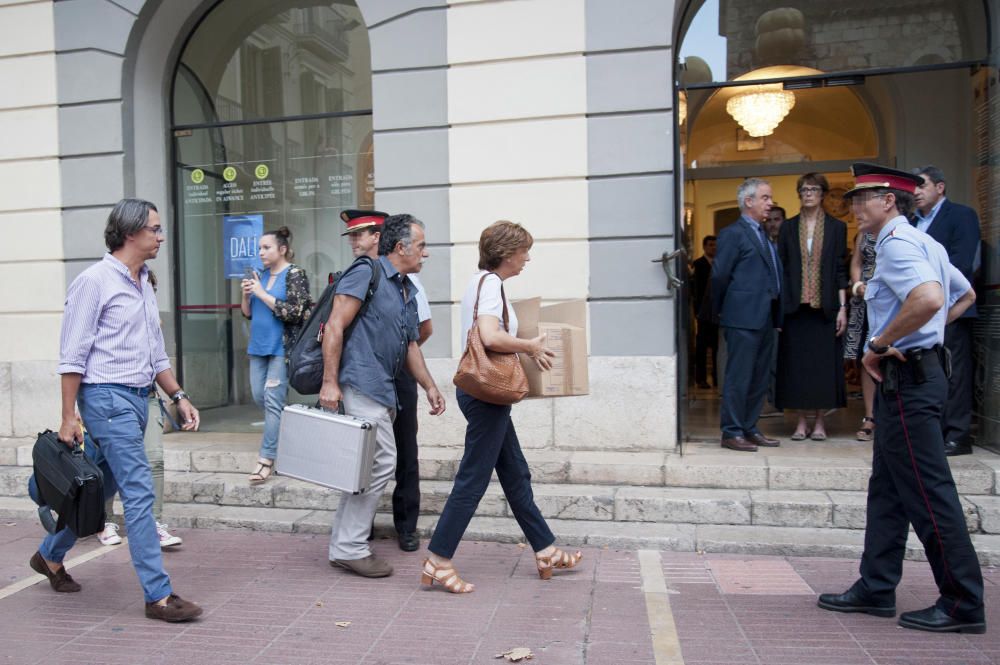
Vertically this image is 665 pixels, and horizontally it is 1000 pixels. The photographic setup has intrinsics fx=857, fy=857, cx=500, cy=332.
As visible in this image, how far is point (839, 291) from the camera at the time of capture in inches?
271

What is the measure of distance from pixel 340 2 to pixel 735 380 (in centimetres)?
527

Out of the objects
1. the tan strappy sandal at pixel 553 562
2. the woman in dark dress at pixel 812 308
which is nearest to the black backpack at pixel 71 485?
the tan strappy sandal at pixel 553 562

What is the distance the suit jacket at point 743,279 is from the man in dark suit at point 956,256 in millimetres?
1126

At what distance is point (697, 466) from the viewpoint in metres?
6.03

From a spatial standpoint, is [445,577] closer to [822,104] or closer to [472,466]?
[472,466]

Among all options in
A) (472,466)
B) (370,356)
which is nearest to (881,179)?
(472,466)

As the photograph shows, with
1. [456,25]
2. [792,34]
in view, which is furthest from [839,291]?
[456,25]

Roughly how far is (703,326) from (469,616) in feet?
21.8

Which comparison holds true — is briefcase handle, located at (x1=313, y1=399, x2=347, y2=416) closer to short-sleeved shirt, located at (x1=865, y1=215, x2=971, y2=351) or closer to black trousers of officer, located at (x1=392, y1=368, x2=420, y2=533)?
black trousers of officer, located at (x1=392, y1=368, x2=420, y2=533)

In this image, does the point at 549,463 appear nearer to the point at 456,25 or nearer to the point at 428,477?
the point at 428,477

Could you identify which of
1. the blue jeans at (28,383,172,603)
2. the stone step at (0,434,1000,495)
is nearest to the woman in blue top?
the stone step at (0,434,1000,495)

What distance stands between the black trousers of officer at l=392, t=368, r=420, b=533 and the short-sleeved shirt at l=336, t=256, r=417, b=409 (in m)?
0.43

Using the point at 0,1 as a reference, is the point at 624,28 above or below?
below

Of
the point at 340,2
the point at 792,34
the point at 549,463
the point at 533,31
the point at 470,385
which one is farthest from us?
the point at 340,2
